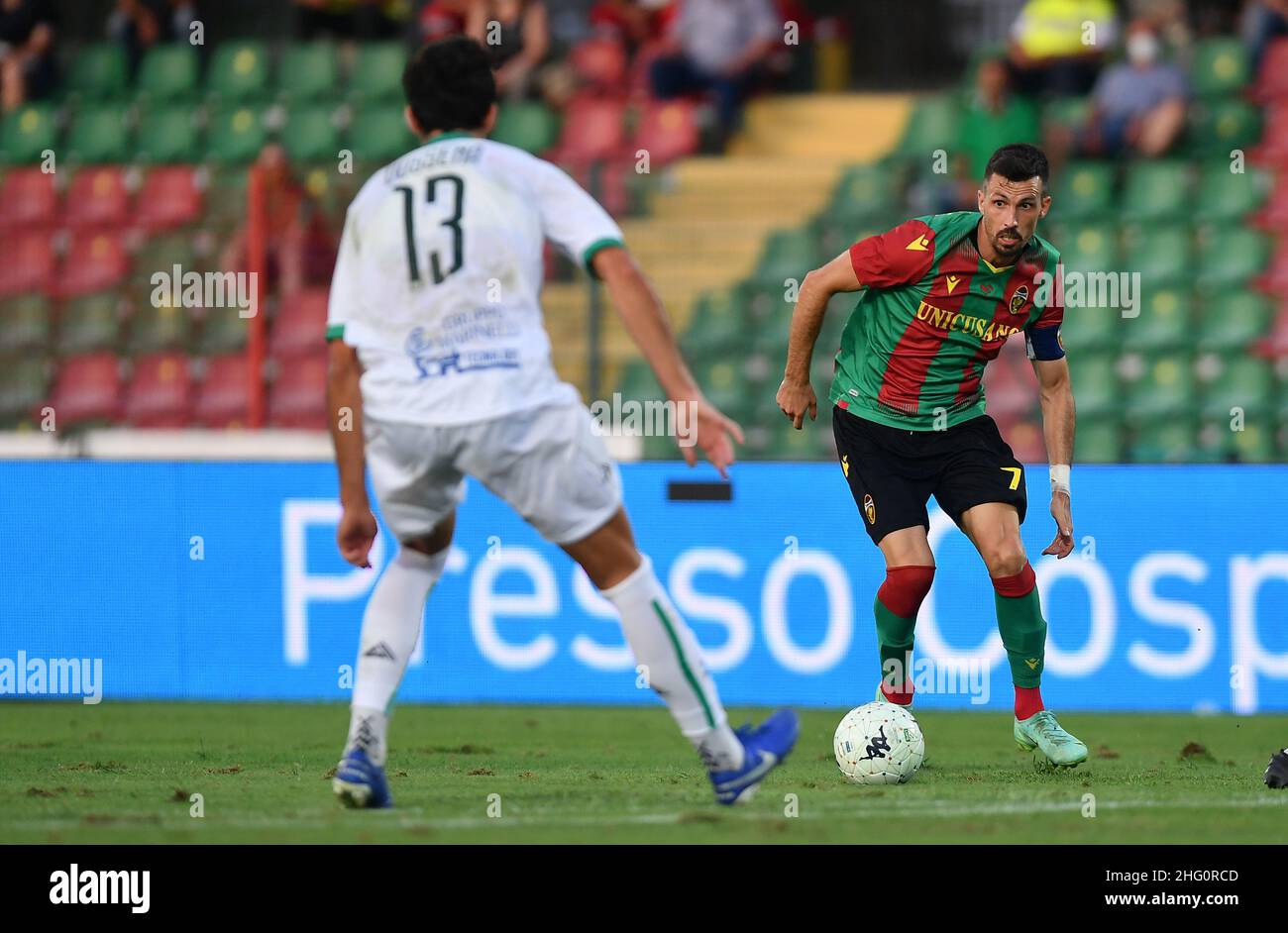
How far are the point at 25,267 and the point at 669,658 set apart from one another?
24.7 feet

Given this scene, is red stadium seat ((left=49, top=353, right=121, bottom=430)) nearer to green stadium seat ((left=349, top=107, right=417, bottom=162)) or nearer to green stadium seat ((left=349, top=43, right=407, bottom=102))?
green stadium seat ((left=349, top=107, right=417, bottom=162))

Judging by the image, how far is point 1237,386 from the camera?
36.3 feet

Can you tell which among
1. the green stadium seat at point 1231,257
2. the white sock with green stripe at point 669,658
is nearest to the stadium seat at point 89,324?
the green stadium seat at point 1231,257

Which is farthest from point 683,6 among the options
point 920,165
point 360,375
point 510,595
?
point 360,375

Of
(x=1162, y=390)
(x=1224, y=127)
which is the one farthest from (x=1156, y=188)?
(x=1162, y=390)

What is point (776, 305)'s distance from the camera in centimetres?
1171

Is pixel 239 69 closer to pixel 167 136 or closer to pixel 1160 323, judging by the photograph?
pixel 167 136

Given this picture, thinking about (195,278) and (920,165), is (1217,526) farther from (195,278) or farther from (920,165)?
(195,278)

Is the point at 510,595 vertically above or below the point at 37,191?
below

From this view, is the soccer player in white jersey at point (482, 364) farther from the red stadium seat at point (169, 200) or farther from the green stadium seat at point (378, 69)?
the green stadium seat at point (378, 69)

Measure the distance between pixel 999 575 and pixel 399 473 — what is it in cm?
238

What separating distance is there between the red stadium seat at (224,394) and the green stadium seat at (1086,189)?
4.99 m

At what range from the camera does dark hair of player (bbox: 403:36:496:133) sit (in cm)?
497

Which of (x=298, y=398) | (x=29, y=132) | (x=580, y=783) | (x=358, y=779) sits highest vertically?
(x=29, y=132)
